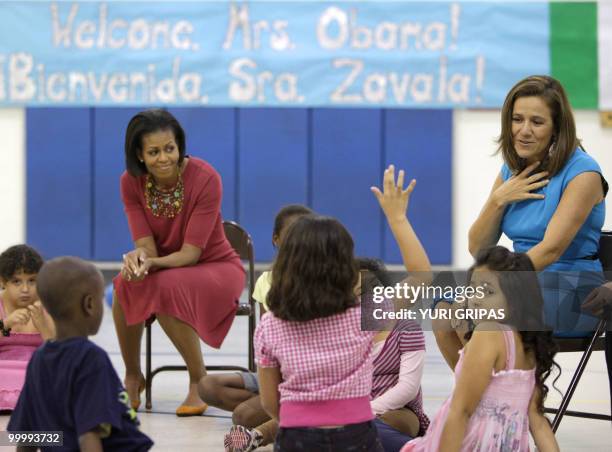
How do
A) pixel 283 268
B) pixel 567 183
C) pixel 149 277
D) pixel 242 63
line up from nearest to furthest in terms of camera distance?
1. pixel 283 268
2. pixel 567 183
3. pixel 149 277
4. pixel 242 63

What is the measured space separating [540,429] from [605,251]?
0.83 meters

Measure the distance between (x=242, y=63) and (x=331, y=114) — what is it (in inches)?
31.3

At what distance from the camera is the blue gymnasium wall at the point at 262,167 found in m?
7.77

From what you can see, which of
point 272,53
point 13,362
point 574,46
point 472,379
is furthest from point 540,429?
point 574,46

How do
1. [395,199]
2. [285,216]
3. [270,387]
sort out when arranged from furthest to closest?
[285,216] → [395,199] → [270,387]

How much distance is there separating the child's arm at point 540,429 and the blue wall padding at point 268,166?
207 inches

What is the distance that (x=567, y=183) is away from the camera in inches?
123

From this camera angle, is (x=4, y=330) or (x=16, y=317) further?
(x=4, y=330)

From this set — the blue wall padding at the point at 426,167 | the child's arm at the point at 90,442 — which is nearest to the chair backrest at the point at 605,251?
the child's arm at the point at 90,442

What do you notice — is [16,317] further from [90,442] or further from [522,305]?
[522,305]

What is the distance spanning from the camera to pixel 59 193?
7816 millimetres

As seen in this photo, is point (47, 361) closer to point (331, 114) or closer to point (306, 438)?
point (306, 438)

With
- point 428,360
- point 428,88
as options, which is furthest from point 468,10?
point 428,360

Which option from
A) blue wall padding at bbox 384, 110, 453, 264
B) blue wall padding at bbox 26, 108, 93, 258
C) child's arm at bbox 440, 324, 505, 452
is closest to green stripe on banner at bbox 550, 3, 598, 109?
blue wall padding at bbox 384, 110, 453, 264
